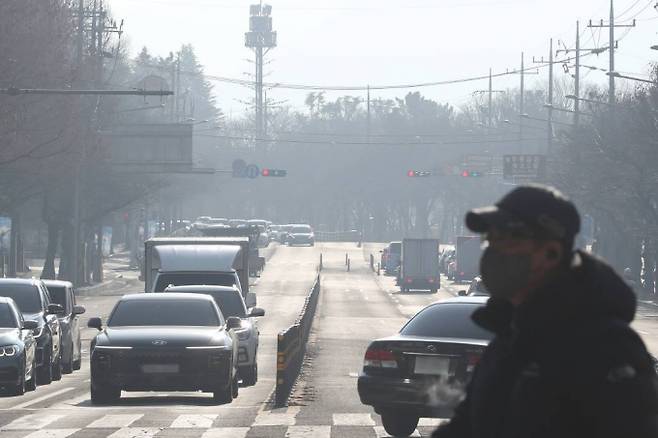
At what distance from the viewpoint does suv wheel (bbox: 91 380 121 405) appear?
2025cm

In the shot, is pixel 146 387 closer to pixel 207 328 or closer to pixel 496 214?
pixel 207 328

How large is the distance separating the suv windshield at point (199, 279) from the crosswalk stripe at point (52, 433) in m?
16.4

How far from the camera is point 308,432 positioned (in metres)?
16.0

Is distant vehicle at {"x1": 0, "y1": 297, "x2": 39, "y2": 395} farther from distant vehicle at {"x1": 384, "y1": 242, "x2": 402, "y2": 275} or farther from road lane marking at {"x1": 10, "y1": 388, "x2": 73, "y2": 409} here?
distant vehicle at {"x1": 384, "y1": 242, "x2": 402, "y2": 275}

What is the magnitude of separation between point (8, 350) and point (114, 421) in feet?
16.1

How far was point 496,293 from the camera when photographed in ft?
12.1

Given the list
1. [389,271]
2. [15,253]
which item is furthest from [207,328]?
[389,271]

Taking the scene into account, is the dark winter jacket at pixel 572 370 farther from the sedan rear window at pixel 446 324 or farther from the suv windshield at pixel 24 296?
the suv windshield at pixel 24 296

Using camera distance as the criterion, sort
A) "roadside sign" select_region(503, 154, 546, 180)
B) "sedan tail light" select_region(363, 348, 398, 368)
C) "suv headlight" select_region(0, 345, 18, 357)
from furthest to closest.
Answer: "roadside sign" select_region(503, 154, 546, 180) → "suv headlight" select_region(0, 345, 18, 357) → "sedan tail light" select_region(363, 348, 398, 368)

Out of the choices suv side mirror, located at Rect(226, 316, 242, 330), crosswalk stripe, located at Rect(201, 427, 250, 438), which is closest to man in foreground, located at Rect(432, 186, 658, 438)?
crosswalk stripe, located at Rect(201, 427, 250, 438)

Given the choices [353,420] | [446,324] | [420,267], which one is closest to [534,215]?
[446,324]

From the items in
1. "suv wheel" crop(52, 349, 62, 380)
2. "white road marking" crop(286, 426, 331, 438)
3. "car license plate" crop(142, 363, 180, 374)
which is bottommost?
"suv wheel" crop(52, 349, 62, 380)

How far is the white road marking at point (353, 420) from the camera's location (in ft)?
56.4

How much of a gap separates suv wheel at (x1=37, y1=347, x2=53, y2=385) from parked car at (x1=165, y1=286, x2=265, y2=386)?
280cm
